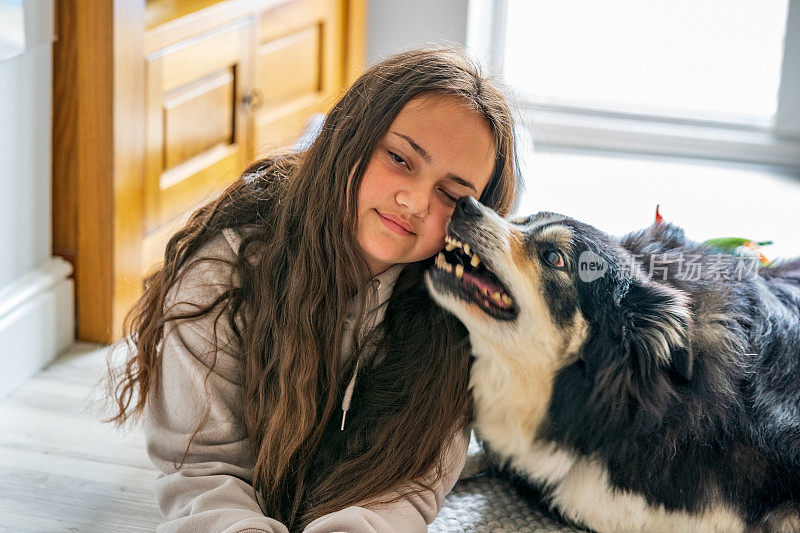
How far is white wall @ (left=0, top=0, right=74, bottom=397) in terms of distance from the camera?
5.66ft

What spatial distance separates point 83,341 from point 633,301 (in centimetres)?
134

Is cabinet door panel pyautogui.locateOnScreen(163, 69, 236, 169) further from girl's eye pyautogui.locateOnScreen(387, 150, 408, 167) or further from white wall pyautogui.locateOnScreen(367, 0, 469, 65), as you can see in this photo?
girl's eye pyautogui.locateOnScreen(387, 150, 408, 167)

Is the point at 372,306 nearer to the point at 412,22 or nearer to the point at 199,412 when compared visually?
the point at 199,412

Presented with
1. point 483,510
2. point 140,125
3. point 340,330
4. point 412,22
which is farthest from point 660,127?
point 340,330

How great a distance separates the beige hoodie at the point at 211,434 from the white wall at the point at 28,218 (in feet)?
1.99

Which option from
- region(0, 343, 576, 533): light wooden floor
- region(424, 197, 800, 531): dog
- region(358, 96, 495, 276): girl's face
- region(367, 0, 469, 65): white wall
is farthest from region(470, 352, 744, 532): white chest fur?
region(367, 0, 469, 65): white wall

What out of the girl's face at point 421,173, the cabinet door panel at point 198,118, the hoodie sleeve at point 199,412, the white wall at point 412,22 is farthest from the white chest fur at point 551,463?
the white wall at point 412,22

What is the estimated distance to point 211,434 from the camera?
1260 mm

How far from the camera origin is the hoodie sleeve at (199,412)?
1.22m

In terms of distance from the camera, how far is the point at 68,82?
73.4 inches

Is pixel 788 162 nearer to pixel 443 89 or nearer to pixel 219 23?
pixel 443 89

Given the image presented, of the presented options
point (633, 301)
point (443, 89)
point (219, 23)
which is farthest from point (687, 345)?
point (219, 23)

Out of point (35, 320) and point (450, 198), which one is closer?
point (450, 198)

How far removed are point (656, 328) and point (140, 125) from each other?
132cm
